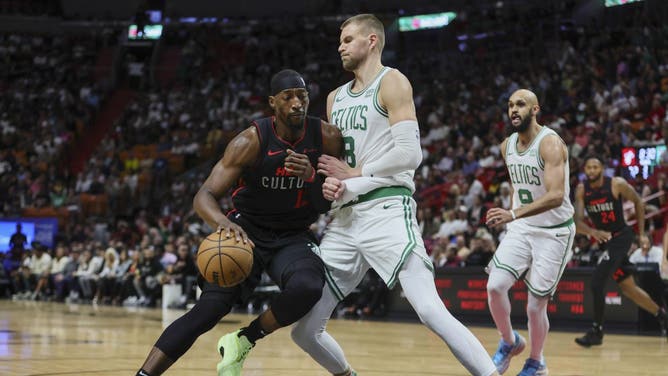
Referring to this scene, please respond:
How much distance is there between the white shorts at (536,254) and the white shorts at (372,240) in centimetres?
212

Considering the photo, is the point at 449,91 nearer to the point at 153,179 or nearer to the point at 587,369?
the point at 153,179

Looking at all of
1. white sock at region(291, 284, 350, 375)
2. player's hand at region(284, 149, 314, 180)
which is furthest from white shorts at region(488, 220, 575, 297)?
player's hand at region(284, 149, 314, 180)

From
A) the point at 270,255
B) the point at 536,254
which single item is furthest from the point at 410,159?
the point at 536,254

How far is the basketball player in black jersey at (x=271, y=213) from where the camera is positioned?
5.38 meters

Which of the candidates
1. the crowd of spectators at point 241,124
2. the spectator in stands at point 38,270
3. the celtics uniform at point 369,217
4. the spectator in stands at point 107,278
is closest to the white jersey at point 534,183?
the celtics uniform at point 369,217

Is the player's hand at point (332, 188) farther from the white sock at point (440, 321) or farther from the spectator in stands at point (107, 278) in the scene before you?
the spectator in stands at point (107, 278)

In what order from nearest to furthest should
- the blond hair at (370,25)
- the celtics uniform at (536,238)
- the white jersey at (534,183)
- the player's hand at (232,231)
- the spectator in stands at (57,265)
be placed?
the player's hand at (232,231), the blond hair at (370,25), the celtics uniform at (536,238), the white jersey at (534,183), the spectator in stands at (57,265)

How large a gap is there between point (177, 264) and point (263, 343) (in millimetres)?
9228

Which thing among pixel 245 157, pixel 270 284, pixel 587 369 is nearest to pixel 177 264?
pixel 270 284

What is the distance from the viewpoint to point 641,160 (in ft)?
52.8

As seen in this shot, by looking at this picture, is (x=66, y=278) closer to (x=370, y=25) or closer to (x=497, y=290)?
(x=497, y=290)

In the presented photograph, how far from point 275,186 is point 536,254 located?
2774 mm

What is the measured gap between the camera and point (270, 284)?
59.0 feet

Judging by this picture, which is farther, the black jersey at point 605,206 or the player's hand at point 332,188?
the black jersey at point 605,206
